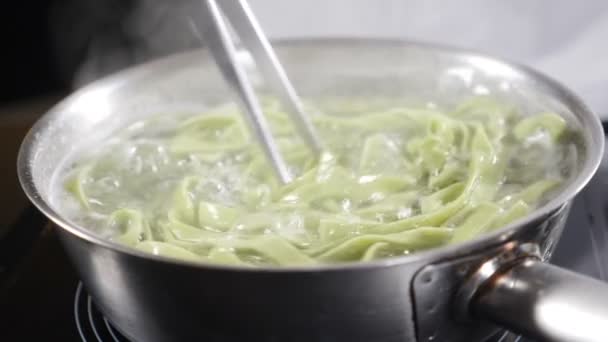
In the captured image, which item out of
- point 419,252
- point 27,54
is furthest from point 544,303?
point 27,54

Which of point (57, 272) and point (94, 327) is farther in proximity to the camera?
point (57, 272)

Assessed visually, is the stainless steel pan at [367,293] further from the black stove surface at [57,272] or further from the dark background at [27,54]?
the dark background at [27,54]

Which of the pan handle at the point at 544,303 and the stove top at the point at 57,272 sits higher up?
the pan handle at the point at 544,303

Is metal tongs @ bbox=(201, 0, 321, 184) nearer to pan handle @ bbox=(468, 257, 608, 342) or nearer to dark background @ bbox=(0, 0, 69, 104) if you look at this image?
pan handle @ bbox=(468, 257, 608, 342)

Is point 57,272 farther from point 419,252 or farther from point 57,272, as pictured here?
point 419,252

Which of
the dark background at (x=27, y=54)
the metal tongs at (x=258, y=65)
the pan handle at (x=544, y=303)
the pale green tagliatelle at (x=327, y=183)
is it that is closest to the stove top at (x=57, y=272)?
the pale green tagliatelle at (x=327, y=183)

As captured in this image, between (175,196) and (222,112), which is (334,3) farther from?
(175,196)

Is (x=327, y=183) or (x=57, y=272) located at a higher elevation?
(x=327, y=183)
